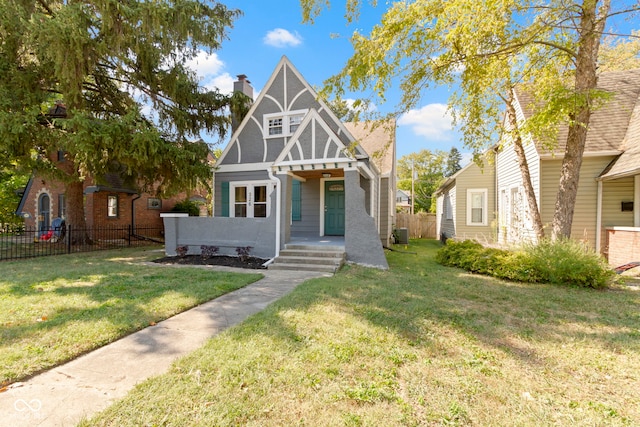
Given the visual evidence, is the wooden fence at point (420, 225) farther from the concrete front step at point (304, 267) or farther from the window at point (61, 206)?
the window at point (61, 206)

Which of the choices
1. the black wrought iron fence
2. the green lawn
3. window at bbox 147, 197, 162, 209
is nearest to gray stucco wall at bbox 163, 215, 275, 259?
the black wrought iron fence

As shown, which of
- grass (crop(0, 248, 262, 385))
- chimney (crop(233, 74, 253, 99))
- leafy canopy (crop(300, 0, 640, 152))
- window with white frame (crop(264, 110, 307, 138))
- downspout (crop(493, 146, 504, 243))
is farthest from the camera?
chimney (crop(233, 74, 253, 99))

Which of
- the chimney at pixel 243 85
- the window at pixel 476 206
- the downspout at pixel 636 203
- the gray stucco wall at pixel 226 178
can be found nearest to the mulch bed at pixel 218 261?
the gray stucco wall at pixel 226 178

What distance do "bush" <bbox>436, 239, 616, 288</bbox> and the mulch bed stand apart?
5.73m

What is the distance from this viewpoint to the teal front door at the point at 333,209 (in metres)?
11.4

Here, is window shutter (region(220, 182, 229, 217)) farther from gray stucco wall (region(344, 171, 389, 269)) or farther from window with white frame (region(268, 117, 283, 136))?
gray stucco wall (region(344, 171, 389, 269))

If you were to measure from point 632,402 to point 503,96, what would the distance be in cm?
987

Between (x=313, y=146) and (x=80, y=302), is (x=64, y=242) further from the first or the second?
(x=313, y=146)

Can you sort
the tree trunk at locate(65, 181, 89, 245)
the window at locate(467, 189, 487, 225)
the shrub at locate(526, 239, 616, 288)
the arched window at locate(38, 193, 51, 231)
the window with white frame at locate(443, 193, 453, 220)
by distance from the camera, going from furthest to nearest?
the arched window at locate(38, 193, 51, 231) < the window with white frame at locate(443, 193, 453, 220) < the window at locate(467, 189, 487, 225) < the tree trunk at locate(65, 181, 89, 245) < the shrub at locate(526, 239, 616, 288)

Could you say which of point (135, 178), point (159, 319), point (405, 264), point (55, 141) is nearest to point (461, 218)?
point (405, 264)

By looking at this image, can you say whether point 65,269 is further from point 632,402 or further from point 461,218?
point 461,218

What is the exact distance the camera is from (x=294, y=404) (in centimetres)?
230

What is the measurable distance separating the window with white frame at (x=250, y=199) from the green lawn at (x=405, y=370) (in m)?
6.99

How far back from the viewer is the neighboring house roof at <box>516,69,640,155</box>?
9.03 metres
